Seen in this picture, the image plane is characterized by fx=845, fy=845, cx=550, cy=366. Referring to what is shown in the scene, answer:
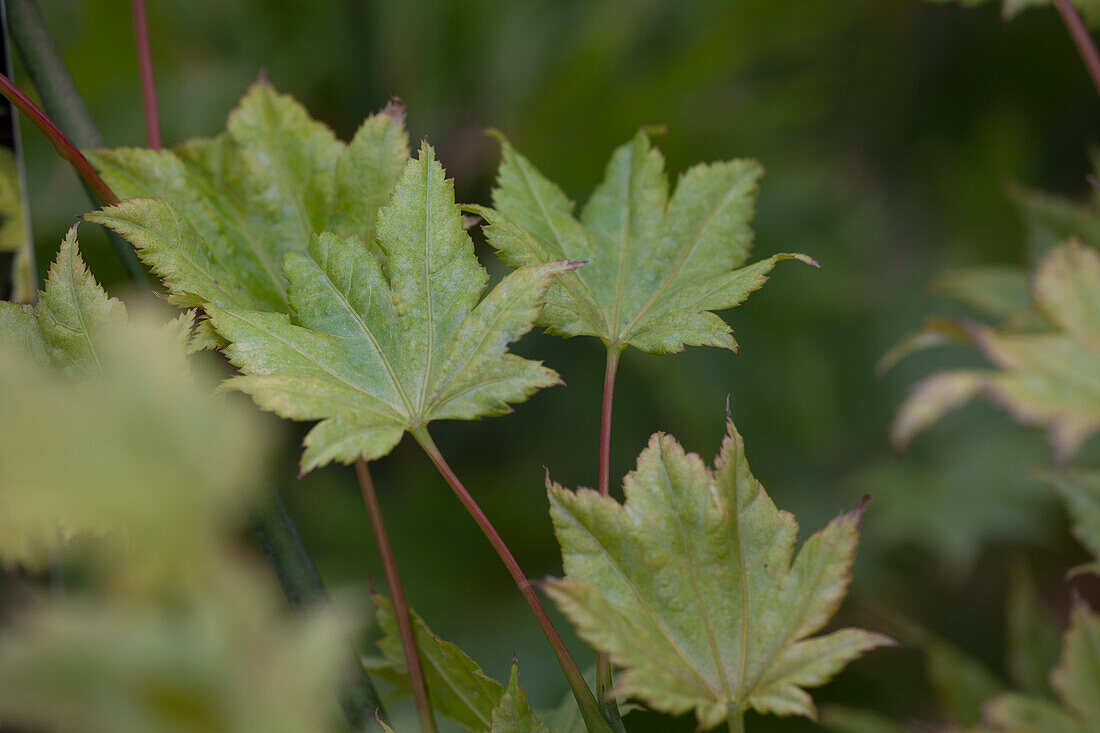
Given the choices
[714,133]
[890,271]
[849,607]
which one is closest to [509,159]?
[714,133]

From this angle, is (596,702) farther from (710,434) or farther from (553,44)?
(553,44)

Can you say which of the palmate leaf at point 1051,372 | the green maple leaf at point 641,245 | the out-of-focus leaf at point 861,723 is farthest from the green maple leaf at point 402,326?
the out-of-focus leaf at point 861,723

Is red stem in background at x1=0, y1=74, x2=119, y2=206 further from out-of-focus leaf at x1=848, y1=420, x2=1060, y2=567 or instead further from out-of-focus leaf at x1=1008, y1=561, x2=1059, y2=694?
out-of-focus leaf at x1=848, y1=420, x2=1060, y2=567

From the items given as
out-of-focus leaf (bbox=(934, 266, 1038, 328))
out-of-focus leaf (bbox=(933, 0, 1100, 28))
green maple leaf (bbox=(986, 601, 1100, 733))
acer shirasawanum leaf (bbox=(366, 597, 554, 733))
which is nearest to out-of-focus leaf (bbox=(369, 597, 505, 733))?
acer shirasawanum leaf (bbox=(366, 597, 554, 733))

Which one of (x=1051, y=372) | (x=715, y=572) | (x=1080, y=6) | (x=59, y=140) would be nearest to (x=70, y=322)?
(x=59, y=140)

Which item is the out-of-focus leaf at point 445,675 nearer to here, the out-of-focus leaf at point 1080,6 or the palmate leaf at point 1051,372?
the palmate leaf at point 1051,372
